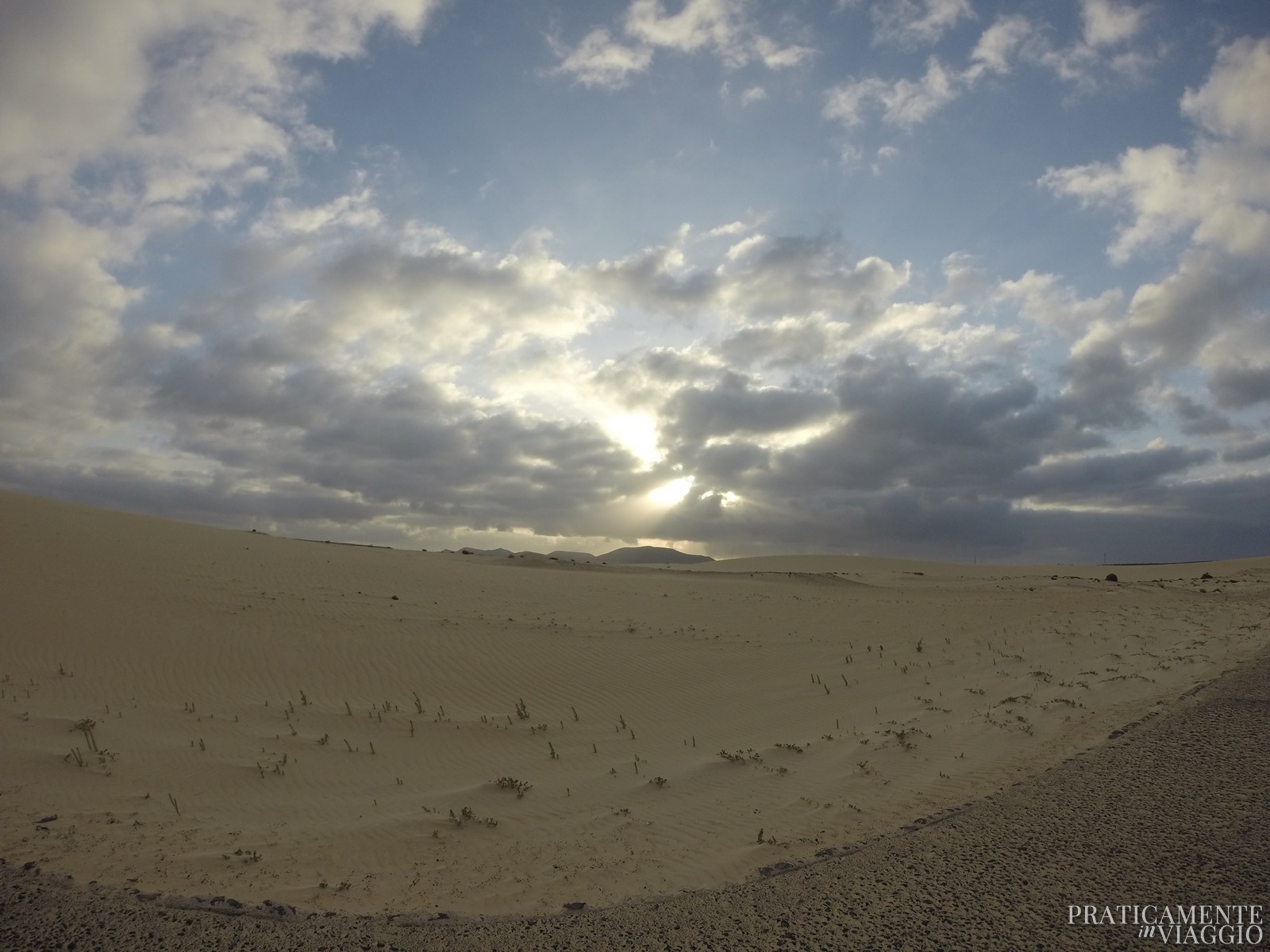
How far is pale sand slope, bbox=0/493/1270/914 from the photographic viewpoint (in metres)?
5.63

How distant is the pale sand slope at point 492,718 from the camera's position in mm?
5633

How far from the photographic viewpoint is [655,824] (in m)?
6.42

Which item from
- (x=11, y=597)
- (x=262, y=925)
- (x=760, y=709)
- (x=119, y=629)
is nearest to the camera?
(x=262, y=925)

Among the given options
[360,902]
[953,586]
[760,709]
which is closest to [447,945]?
[360,902]

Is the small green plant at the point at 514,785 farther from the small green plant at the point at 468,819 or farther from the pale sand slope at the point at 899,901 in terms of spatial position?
the pale sand slope at the point at 899,901

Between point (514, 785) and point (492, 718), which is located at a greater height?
point (514, 785)

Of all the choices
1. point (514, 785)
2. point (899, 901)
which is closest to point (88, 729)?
point (514, 785)

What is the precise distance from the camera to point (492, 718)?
11289mm

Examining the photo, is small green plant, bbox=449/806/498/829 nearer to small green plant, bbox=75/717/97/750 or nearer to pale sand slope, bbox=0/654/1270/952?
pale sand slope, bbox=0/654/1270/952

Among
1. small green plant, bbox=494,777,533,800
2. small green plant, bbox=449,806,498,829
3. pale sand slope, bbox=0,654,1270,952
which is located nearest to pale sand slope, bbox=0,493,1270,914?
small green plant, bbox=449,806,498,829

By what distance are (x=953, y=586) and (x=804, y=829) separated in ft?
98.2

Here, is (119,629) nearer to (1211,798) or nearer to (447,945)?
(447,945)

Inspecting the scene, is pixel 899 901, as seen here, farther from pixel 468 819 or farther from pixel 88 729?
pixel 88 729

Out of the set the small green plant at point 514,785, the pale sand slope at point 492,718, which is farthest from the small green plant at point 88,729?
the small green plant at point 514,785
